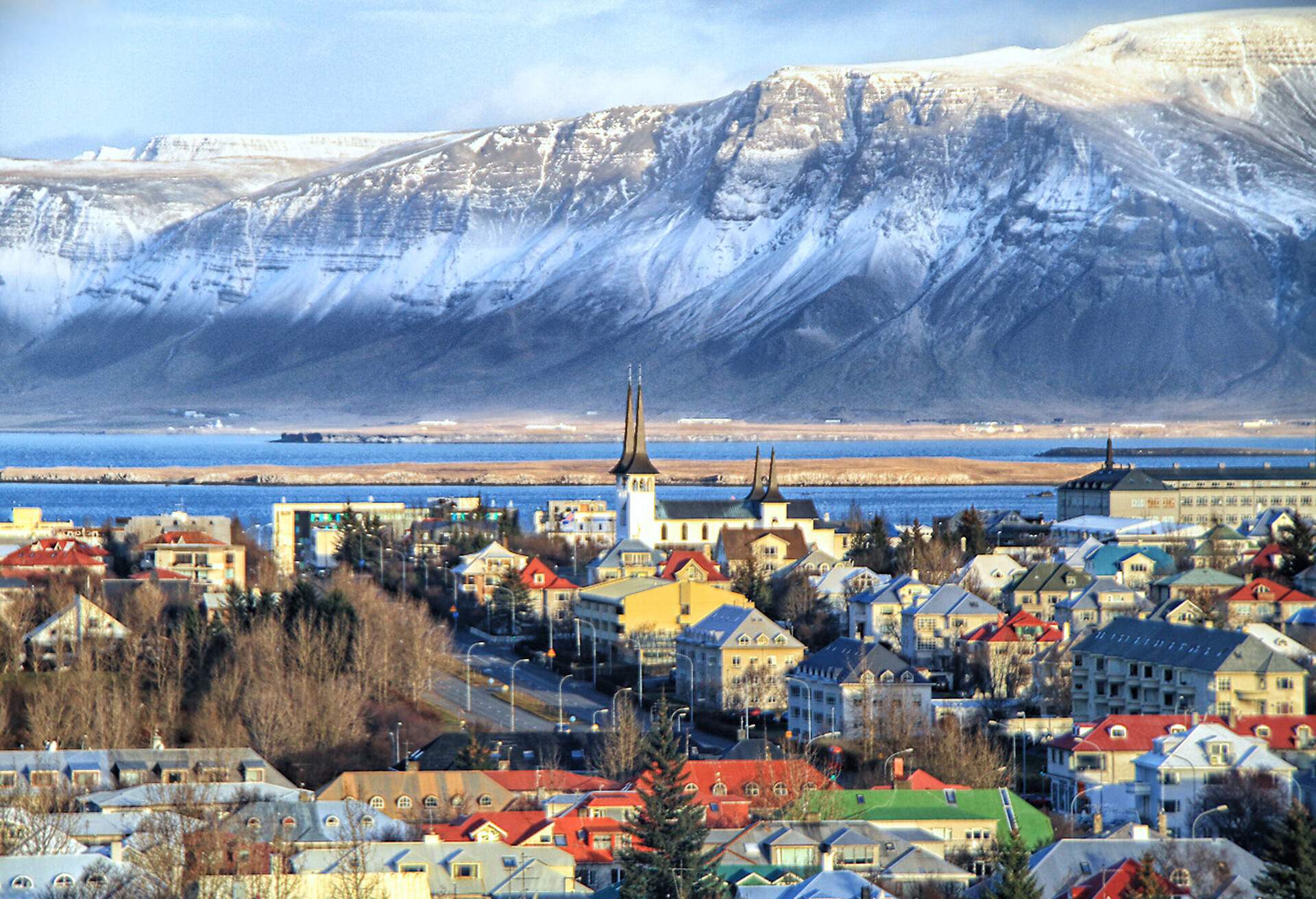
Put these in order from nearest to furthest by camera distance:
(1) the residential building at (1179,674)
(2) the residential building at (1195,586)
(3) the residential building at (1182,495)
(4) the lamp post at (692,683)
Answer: (1) the residential building at (1179,674) → (4) the lamp post at (692,683) → (2) the residential building at (1195,586) → (3) the residential building at (1182,495)

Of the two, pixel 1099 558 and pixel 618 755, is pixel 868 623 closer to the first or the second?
pixel 1099 558

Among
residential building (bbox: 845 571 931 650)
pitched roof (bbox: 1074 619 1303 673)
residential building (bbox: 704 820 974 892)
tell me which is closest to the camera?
residential building (bbox: 704 820 974 892)

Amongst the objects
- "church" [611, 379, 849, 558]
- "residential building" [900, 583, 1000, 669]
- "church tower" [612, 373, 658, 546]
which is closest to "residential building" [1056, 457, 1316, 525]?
"church" [611, 379, 849, 558]

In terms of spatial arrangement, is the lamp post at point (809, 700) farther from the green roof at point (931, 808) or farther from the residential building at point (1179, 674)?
the green roof at point (931, 808)

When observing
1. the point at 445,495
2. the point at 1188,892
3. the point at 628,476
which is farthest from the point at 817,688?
the point at 445,495

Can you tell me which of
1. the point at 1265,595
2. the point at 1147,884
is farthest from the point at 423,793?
the point at 1265,595

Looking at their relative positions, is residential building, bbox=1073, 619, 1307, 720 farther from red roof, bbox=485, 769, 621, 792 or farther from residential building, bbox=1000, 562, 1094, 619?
red roof, bbox=485, 769, 621, 792

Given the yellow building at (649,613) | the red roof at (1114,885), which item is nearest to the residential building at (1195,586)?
the yellow building at (649,613)
